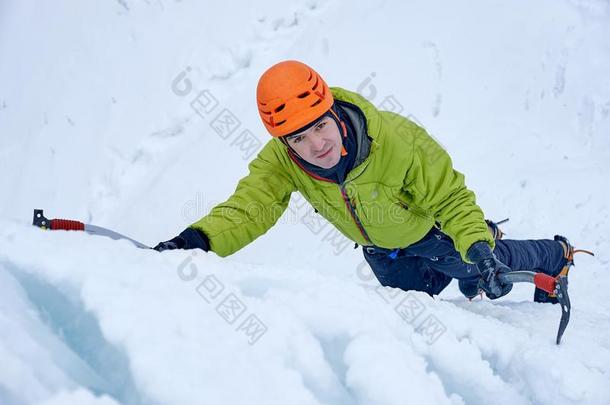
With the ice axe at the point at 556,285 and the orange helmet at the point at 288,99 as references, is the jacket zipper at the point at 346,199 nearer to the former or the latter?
the orange helmet at the point at 288,99

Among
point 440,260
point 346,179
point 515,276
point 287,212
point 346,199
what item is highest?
point 346,179

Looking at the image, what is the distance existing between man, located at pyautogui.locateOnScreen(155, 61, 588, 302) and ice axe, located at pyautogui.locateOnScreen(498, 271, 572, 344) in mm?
49

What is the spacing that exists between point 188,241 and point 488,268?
117 centimetres

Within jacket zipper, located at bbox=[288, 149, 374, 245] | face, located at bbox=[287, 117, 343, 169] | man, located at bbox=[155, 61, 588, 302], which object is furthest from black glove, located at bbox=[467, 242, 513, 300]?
face, located at bbox=[287, 117, 343, 169]

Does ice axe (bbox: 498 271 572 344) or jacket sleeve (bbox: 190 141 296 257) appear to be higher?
jacket sleeve (bbox: 190 141 296 257)

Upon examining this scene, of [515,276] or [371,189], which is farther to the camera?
[371,189]

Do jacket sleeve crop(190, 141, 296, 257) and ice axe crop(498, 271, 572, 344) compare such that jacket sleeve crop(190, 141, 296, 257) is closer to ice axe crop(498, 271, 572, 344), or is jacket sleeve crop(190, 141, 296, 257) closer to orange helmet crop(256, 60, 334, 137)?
orange helmet crop(256, 60, 334, 137)

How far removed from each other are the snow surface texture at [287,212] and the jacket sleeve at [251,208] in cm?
14

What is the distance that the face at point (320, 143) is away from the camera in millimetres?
2254

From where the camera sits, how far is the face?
2.25 metres

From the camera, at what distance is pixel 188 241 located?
7.38 feet

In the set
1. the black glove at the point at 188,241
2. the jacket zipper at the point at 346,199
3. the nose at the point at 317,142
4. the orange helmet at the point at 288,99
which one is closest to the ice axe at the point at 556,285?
the jacket zipper at the point at 346,199

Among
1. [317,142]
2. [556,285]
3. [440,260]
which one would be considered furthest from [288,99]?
[440,260]

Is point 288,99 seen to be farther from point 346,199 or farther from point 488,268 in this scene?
point 488,268
